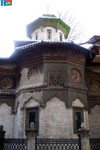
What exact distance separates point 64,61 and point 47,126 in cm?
383

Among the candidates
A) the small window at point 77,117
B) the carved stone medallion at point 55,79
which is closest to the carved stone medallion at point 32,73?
the carved stone medallion at point 55,79

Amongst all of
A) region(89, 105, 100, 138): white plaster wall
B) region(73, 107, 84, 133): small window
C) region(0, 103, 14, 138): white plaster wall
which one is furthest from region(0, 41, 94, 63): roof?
region(89, 105, 100, 138): white plaster wall

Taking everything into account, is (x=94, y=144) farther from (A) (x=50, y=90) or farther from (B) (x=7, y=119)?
(B) (x=7, y=119)

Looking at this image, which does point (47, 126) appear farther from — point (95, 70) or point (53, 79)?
point (95, 70)

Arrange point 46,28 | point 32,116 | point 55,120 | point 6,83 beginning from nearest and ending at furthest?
point 55,120 → point 32,116 → point 6,83 → point 46,28

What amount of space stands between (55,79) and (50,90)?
2.32 feet

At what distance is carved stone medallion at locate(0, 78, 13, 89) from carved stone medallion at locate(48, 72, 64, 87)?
321 cm

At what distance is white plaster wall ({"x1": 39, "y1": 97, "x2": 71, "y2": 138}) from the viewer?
1091 centimetres

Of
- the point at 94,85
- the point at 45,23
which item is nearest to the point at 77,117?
the point at 94,85

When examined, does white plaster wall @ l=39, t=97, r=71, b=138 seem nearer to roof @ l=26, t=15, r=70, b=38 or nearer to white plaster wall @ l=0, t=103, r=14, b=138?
white plaster wall @ l=0, t=103, r=14, b=138

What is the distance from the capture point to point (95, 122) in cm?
1310

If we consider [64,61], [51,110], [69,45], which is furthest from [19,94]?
[69,45]

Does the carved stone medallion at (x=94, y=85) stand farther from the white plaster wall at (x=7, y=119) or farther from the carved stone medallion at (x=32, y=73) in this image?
the white plaster wall at (x=7, y=119)

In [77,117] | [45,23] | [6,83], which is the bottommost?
[77,117]
